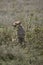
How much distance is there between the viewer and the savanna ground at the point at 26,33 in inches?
279

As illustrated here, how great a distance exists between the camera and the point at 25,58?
7.11m

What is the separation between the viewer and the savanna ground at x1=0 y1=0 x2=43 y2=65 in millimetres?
7094

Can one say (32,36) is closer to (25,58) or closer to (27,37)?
(27,37)

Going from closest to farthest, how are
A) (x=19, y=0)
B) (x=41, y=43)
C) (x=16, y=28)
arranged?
(x=41, y=43) → (x=16, y=28) → (x=19, y=0)

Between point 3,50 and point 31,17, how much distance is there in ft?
9.83

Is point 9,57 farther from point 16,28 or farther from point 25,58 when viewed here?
point 16,28

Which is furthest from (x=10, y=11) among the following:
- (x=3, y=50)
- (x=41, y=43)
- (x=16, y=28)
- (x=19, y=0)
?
(x=3, y=50)

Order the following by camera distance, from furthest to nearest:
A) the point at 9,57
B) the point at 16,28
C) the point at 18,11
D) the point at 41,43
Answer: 1. the point at 18,11
2. the point at 16,28
3. the point at 41,43
4. the point at 9,57

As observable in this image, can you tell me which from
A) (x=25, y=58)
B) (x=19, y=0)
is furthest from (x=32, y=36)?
(x=19, y=0)

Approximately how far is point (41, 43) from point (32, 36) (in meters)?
0.39

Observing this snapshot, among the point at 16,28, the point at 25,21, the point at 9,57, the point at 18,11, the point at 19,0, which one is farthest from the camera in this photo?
the point at 19,0

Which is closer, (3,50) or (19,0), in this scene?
(3,50)

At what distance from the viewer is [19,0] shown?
11.6 m

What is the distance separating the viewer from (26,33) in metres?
8.50
